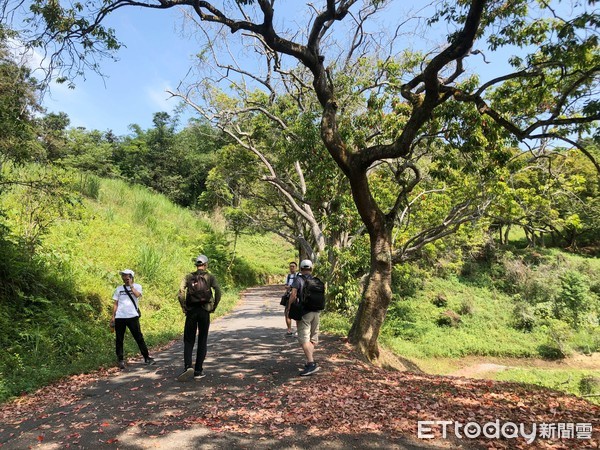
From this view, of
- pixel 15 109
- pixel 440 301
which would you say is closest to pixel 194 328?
pixel 15 109

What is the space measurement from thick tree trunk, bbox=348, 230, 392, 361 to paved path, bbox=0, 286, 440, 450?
147cm

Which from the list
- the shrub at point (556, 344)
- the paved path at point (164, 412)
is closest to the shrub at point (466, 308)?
the shrub at point (556, 344)

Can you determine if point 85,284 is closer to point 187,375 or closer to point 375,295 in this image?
point 187,375

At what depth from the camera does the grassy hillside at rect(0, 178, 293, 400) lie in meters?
7.40

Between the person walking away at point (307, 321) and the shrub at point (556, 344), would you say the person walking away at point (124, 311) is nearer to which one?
the person walking away at point (307, 321)

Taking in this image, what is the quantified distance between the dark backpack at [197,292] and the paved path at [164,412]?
1.24 m

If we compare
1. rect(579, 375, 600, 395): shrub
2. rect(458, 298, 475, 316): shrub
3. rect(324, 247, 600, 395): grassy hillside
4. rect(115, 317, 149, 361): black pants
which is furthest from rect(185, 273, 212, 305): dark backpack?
rect(458, 298, 475, 316): shrub

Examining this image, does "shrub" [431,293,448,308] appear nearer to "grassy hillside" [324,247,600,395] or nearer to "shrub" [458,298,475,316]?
"grassy hillside" [324,247,600,395]

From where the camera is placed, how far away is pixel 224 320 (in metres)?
14.0

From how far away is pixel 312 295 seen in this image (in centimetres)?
667

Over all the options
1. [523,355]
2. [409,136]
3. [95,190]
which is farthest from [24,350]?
[523,355]

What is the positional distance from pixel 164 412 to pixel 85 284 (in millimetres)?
6977

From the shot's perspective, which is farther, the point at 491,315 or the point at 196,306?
the point at 491,315

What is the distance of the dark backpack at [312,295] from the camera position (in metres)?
6.65
